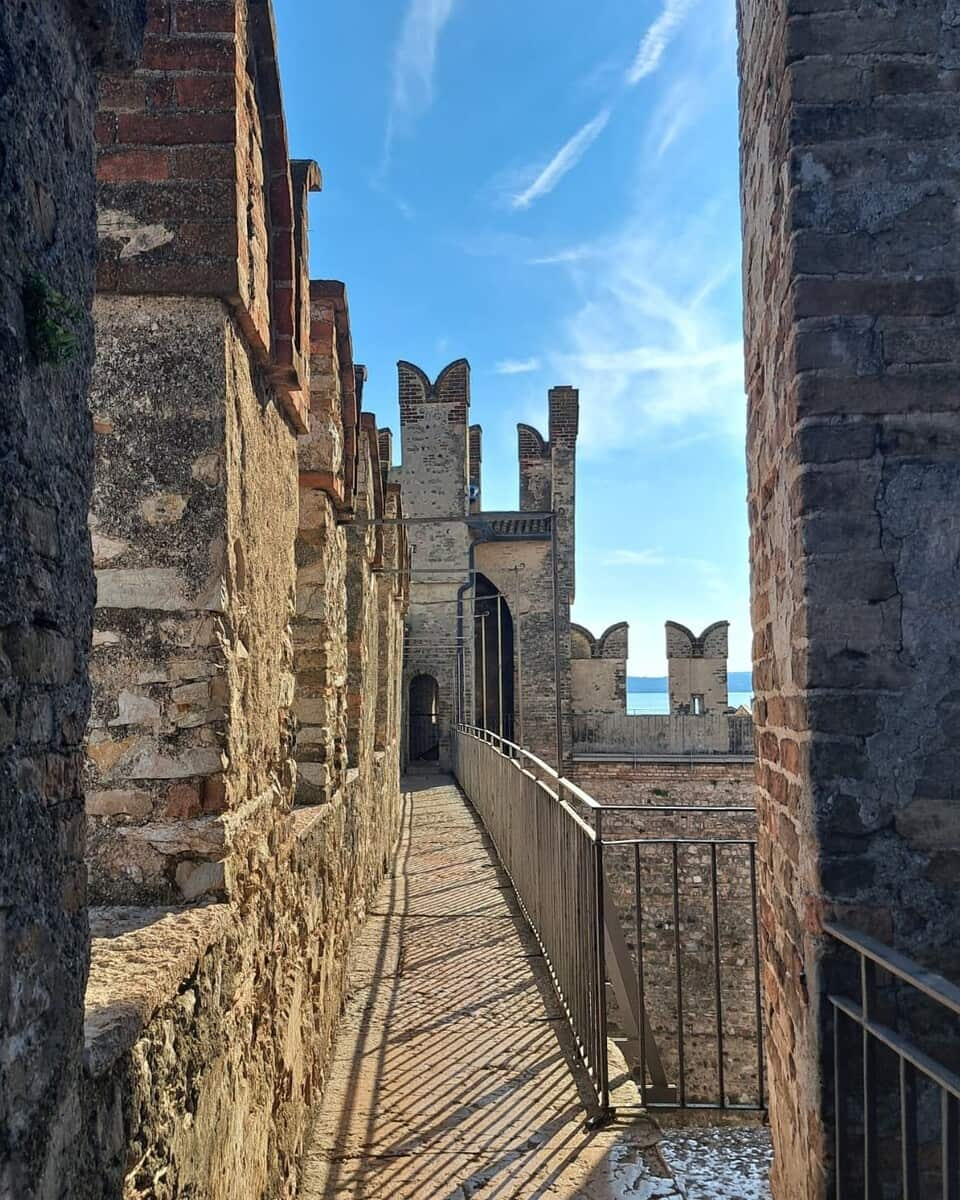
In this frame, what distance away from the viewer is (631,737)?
20578mm

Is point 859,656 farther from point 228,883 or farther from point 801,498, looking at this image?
point 228,883

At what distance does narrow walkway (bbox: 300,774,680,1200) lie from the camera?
11.3ft

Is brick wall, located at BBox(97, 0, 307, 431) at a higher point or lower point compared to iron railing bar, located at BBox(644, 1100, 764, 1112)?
higher

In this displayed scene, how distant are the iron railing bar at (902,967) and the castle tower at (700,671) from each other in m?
18.3

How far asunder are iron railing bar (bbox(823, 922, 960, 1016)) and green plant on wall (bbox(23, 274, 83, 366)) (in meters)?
1.76

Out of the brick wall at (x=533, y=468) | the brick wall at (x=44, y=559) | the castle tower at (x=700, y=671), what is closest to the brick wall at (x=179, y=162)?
the brick wall at (x=44, y=559)

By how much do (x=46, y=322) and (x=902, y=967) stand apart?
198cm

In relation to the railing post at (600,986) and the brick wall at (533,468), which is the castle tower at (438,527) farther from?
the railing post at (600,986)

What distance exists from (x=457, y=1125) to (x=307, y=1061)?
65 cm

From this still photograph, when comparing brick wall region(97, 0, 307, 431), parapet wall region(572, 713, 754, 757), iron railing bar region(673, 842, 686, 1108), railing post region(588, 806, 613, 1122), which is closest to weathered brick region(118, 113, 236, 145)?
brick wall region(97, 0, 307, 431)

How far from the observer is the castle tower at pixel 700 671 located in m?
20.4

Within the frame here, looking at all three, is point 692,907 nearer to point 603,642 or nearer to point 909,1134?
point 603,642

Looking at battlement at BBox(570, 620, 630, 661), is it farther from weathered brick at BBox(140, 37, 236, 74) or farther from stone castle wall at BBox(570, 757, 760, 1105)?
weathered brick at BBox(140, 37, 236, 74)

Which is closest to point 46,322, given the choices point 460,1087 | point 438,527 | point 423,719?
point 460,1087
